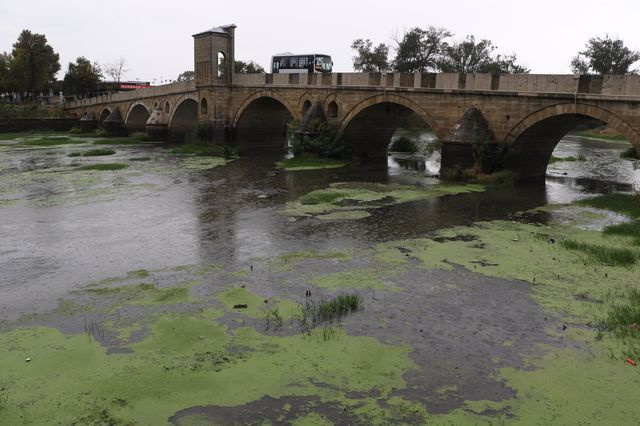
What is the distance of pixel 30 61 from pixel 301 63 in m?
37.1

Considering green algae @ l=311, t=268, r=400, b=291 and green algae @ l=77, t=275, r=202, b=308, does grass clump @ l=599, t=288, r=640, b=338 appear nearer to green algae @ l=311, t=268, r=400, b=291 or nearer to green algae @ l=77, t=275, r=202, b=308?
green algae @ l=311, t=268, r=400, b=291

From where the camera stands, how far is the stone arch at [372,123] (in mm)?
26859

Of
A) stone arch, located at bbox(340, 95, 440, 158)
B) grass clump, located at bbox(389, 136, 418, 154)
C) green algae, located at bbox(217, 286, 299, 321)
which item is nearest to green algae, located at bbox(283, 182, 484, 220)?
green algae, located at bbox(217, 286, 299, 321)

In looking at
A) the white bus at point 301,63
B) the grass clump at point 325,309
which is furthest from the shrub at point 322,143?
the grass clump at point 325,309

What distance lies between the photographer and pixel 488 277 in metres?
10.4

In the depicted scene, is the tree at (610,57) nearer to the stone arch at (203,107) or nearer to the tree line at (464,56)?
the tree line at (464,56)

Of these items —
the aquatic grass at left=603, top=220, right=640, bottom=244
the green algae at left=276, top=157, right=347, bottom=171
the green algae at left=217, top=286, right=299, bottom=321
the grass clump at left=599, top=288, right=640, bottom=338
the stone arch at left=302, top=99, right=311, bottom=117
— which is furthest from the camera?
the stone arch at left=302, top=99, right=311, bottom=117

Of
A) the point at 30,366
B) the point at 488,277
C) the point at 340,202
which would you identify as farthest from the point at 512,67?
the point at 30,366

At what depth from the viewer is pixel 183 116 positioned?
4347cm

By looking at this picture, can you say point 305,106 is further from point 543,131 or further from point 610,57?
point 610,57

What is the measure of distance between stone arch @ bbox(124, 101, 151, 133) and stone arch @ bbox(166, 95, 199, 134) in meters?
6.89

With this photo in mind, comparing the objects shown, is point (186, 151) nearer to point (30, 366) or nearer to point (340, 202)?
point (340, 202)

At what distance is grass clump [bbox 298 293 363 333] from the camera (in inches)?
328

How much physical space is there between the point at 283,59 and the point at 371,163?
16.4 meters
